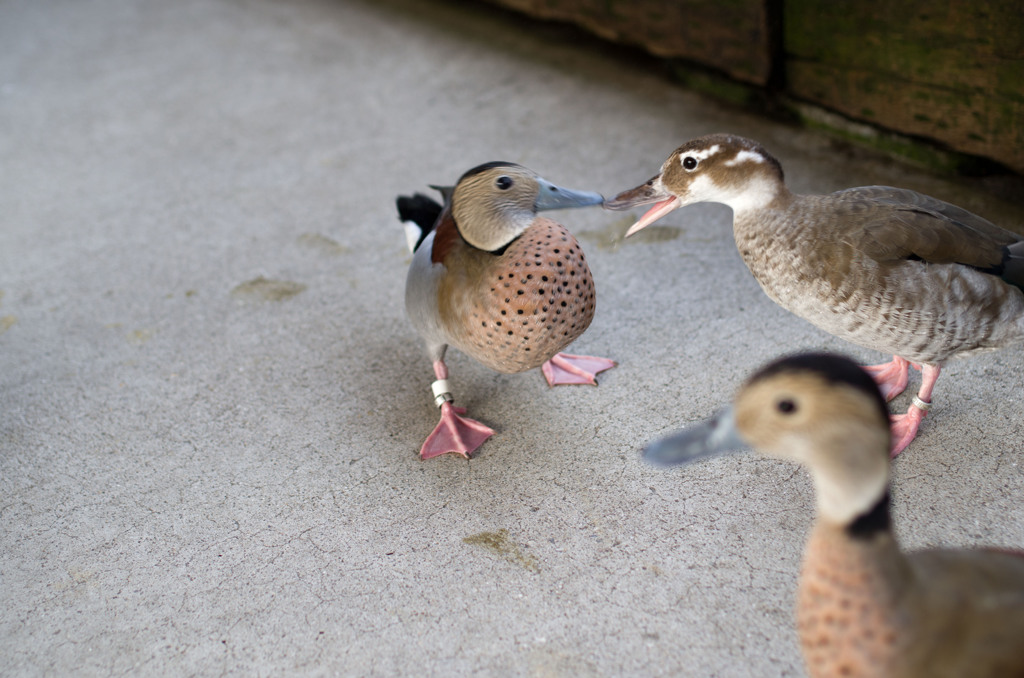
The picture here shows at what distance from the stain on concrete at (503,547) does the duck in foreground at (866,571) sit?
0.85 metres

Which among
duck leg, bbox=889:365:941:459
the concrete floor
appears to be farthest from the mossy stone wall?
duck leg, bbox=889:365:941:459

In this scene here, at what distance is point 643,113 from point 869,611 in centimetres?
328

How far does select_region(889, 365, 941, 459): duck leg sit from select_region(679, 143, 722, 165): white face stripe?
83cm

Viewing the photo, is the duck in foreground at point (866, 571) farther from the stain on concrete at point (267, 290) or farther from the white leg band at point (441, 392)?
the stain on concrete at point (267, 290)

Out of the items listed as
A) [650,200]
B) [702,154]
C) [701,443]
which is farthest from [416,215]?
[701,443]

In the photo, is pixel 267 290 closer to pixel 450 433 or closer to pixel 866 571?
pixel 450 433

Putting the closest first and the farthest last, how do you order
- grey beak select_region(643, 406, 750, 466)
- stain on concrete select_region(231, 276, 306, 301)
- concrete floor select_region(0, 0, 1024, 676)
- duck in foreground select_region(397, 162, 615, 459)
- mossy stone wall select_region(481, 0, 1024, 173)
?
Answer: grey beak select_region(643, 406, 750, 466), concrete floor select_region(0, 0, 1024, 676), duck in foreground select_region(397, 162, 615, 459), mossy stone wall select_region(481, 0, 1024, 173), stain on concrete select_region(231, 276, 306, 301)

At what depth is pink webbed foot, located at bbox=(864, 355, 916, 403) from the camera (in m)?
2.43

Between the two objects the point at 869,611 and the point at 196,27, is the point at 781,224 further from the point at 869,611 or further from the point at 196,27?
the point at 196,27

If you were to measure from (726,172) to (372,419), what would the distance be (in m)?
1.32

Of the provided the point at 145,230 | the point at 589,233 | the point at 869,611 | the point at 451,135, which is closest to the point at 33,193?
the point at 145,230

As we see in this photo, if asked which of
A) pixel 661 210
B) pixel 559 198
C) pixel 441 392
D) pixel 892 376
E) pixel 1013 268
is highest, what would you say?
pixel 559 198

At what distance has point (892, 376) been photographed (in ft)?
8.05

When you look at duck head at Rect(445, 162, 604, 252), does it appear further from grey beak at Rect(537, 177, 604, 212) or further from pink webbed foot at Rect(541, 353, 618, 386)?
pink webbed foot at Rect(541, 353, 618, 386)
